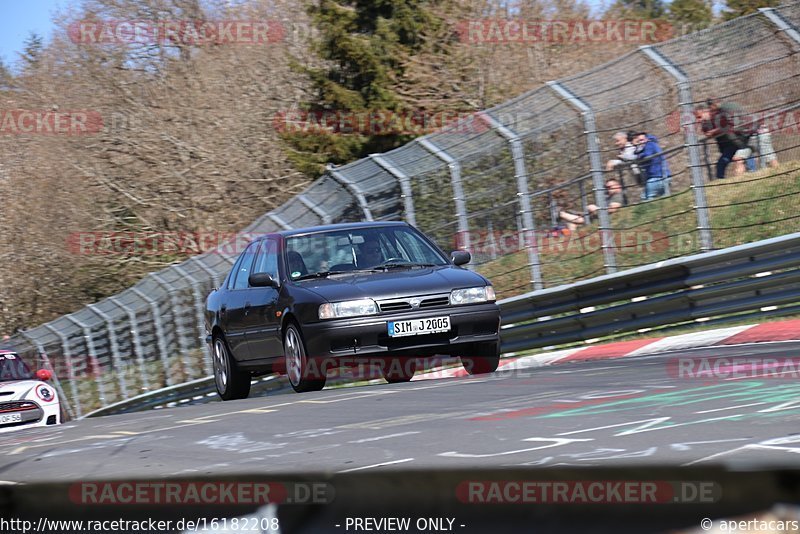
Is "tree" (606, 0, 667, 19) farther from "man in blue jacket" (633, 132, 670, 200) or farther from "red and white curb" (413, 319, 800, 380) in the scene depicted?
"red and white curb" (413, 319, 800, 380)

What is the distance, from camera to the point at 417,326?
9836mm

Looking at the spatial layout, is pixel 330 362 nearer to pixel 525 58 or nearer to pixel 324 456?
pixel 324 456

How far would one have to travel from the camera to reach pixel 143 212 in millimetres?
34969

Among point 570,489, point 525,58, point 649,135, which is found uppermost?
point 525,58

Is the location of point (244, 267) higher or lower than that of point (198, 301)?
higher

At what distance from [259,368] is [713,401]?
20.8 feet

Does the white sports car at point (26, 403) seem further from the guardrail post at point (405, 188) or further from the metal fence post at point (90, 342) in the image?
the metal fence post at point (90, 342)

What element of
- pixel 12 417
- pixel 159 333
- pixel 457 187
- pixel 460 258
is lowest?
pixel 12 417

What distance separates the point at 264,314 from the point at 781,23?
5.40m

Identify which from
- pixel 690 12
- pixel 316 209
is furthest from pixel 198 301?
pixel 690 12

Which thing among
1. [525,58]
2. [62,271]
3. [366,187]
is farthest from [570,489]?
[62,271]

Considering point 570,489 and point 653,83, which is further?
point 653,83

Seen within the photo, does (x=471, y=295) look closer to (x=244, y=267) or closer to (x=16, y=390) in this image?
(x=244, y=267)

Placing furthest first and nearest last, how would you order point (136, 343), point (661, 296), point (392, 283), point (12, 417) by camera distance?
point (136, 343) < point (12, 417) < point (661, 296) < point (392, 283)
